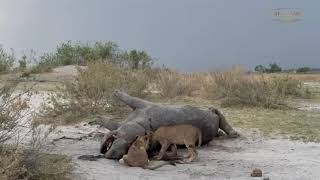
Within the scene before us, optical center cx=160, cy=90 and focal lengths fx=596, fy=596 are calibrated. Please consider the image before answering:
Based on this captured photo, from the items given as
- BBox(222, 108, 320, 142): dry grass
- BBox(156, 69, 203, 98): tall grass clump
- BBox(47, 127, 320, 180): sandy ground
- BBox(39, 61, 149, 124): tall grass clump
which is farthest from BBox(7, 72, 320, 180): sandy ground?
BBox(156, 69, 203, 98): tall grass clump

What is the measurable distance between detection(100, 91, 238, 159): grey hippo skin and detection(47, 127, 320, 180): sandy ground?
0.18 m

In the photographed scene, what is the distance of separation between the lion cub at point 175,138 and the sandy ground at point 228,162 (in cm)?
17

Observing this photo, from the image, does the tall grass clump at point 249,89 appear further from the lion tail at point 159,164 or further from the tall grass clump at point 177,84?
the lion tail at point 159,164

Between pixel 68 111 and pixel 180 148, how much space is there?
371 centimetres

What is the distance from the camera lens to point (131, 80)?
1353 centimetres

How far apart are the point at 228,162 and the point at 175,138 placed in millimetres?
760

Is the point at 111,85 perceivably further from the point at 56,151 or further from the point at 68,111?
the point at 56,151

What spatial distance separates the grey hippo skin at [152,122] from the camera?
7695mm

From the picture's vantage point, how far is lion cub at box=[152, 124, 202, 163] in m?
7.72

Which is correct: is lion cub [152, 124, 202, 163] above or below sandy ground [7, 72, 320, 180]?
above

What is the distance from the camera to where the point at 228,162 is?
7.79 metres

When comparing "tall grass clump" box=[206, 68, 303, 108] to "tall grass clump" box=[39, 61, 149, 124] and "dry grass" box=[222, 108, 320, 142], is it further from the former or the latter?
"tall grass clump" box=[39, 61, 149, 124]

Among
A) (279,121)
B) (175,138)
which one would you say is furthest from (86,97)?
(175,138)

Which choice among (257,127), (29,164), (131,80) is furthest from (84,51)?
(29,164)
